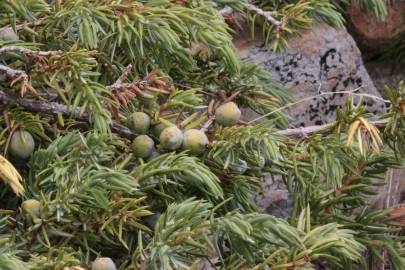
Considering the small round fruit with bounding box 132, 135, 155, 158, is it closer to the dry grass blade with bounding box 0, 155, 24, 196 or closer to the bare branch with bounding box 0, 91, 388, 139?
the bare branch with bounding box 0, 91, 388, 139

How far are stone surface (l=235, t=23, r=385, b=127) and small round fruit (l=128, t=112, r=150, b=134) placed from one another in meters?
0.59

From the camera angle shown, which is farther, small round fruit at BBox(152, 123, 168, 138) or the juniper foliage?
small round fruit at BBox(152, 123, 168, 138)

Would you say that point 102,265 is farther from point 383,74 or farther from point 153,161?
point 383,74

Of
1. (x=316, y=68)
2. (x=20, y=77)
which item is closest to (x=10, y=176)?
(x=20, y=77)

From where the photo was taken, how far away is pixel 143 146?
1180mm

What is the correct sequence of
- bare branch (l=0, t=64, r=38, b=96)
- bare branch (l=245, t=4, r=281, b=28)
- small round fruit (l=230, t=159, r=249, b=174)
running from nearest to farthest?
bare branch (l=0, t=64, r=38, b=96)
small round fruit (l=230, t=159, r=249, b=174)
bare branch (l=245, t=4, r=281, b=28)

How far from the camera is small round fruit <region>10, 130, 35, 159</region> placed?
3.76 feet

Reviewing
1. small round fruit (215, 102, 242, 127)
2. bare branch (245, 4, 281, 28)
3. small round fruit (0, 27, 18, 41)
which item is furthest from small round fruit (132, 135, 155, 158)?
bare branch (245, 4, 281, 28)

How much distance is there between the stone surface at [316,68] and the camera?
72.2 inches

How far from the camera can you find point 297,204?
128 cm

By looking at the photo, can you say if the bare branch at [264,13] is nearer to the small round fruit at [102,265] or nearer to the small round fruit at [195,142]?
the small round fruit at [195,142]

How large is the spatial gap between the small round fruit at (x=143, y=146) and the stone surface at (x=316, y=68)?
614 millimetres

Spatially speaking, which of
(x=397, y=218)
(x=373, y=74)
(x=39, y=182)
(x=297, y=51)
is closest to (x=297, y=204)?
(x=397, y=218)

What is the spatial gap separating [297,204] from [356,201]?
9 centimetres
